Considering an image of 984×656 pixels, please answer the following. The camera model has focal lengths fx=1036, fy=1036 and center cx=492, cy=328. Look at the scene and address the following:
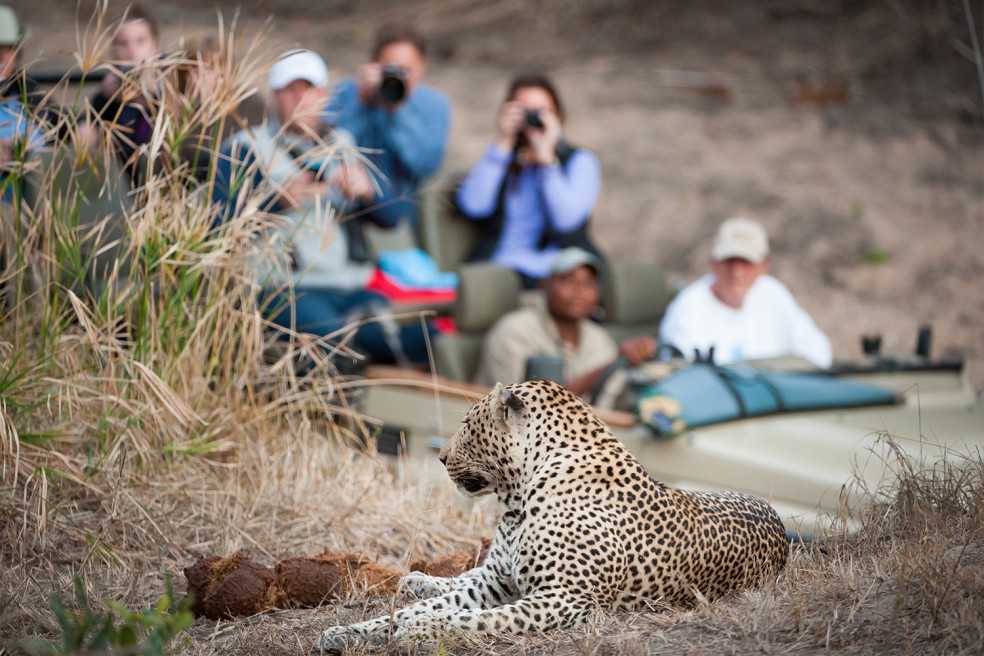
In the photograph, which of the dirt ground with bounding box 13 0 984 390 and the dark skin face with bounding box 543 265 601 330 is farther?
the dirt ground with bounding box 13 0 984 390

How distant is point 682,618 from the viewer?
2408mm

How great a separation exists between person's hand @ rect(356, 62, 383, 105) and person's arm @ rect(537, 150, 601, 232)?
1094 millimetres

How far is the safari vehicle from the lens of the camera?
3.77 meters

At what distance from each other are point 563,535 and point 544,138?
413 centimetres

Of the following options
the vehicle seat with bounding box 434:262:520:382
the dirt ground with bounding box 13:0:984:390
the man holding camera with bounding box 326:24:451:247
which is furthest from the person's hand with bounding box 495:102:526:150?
the dirt ground with bounding box 13:0:984:390

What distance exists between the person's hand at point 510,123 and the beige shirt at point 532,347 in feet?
4.83

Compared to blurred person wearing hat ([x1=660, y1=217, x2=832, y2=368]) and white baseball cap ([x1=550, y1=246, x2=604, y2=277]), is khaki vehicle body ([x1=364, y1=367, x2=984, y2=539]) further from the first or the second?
white baseball cap ([x1=550, y1=246, x2=604, y2=277])

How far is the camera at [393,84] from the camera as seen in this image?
6078mm

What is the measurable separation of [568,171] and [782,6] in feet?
31.4

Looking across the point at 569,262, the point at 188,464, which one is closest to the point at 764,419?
the point at 569,262

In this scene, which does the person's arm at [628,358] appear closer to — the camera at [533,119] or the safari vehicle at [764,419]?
the safari vehicle at [764,419]

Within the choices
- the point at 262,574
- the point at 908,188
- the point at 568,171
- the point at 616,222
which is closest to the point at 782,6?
the point at 908,188

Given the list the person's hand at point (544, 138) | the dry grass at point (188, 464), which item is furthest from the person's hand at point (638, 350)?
the person's hand at point (544, 138)

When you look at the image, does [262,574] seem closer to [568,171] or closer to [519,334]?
[519,334]
